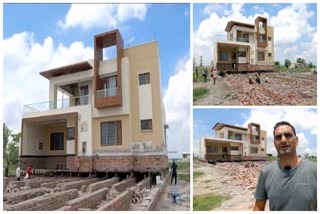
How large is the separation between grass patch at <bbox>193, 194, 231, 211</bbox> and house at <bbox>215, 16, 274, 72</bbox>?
257 cm

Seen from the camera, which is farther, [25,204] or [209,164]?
[209,164]

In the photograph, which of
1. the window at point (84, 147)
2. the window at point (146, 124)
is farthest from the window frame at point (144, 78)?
the window at point (84, 147)

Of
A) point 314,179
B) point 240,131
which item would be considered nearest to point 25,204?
point 240,131

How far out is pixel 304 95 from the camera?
601cm

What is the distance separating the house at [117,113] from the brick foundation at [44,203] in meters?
3.64

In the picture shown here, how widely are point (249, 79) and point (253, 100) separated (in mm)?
909

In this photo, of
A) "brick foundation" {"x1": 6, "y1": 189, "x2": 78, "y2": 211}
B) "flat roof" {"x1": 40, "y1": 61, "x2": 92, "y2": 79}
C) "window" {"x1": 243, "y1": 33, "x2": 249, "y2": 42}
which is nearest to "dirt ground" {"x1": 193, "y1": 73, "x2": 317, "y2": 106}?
"window" {"x1": 243, "y1": 33, "x2": 249, "y2": 42}

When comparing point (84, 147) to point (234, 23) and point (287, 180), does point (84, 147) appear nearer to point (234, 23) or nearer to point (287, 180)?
point (234, 23)

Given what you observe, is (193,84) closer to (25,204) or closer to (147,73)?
(25,204)

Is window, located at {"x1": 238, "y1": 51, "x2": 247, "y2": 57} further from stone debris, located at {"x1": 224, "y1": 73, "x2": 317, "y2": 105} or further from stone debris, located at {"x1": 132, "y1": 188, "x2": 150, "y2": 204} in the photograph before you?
stone debris, located at {"x1": 132, "y1": 188, "x2": 150, "y2": 204}

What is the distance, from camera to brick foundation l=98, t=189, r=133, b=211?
524 centimetres

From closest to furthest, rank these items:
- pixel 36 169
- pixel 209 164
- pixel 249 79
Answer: pixel 209 164
pixel 249 79
pixel 36 169

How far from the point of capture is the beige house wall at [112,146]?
404 inches

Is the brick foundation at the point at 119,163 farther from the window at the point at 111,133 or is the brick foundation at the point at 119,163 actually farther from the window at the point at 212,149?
the window at the point at 212,149
